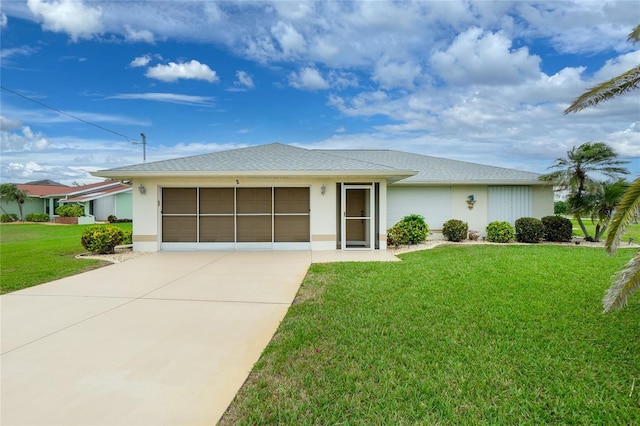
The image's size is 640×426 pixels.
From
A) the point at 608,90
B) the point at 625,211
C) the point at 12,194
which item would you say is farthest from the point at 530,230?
the point at 12,194

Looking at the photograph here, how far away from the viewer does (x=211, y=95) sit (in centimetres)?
1703

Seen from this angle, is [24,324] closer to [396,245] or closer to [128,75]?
[396,245]

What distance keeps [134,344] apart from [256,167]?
310 inches

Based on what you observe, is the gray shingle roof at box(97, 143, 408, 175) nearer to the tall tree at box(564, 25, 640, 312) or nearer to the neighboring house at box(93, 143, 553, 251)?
the neighboring house at box(93, 143, 553, 251)

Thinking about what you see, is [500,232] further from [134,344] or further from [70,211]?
[70,211]

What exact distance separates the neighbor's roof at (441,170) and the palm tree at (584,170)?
1.11 m

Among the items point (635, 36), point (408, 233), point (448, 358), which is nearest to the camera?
point (448, 358)

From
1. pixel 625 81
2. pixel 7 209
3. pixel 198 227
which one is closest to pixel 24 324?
pixel 198 227

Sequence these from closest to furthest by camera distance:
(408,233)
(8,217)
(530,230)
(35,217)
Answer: (408,233) → (530,230) → (8,217) → (35,217)

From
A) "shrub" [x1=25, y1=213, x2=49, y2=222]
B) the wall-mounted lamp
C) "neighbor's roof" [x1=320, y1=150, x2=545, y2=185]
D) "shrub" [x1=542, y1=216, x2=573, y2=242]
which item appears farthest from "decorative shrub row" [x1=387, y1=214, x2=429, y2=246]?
"shrub" [x1=25, y1=213, x2=49, y2=222]

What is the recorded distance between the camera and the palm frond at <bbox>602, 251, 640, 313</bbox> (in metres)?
3.14

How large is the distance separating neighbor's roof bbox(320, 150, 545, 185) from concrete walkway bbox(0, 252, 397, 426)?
960 cm

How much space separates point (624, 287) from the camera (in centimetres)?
317

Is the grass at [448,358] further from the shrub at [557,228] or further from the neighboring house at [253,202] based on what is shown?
the shrub at [557,228]
